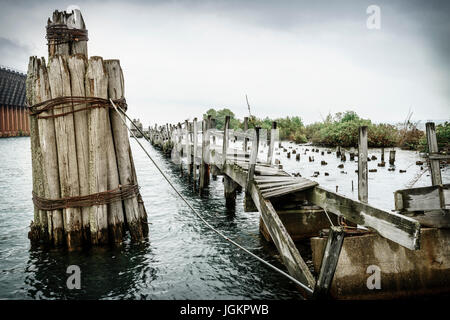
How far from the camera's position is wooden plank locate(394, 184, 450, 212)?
4.14 metres

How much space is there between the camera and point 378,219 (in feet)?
12.6

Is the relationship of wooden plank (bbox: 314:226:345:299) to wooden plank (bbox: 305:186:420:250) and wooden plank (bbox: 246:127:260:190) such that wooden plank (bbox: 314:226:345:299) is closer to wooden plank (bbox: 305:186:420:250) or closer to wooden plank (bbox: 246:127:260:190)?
wooden plank (bbox: 305:186:420:250)

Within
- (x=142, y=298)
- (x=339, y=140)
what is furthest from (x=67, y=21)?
(x=339, y=140)

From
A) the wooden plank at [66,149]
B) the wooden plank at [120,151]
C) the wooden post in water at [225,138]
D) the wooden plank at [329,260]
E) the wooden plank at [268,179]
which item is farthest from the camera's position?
the wooden post in water at [225,138]

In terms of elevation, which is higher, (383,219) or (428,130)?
(428,130)

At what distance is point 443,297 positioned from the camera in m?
4.37

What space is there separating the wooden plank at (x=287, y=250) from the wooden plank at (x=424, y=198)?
1637mm

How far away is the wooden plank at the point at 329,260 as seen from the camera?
3672 mm

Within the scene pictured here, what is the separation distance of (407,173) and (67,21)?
60.4 feet

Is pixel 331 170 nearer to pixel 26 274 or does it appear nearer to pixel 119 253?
pixel 119 253

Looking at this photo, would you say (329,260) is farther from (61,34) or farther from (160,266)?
(61,34)

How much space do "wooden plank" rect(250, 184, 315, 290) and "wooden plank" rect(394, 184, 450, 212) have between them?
64.4 inches

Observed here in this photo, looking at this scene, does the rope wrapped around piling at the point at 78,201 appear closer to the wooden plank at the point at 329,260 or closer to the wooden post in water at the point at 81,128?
the wooden post in water at the point at 81,128

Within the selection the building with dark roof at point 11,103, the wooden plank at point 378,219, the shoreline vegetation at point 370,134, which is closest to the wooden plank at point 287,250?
the wooden plank at point 378,219
